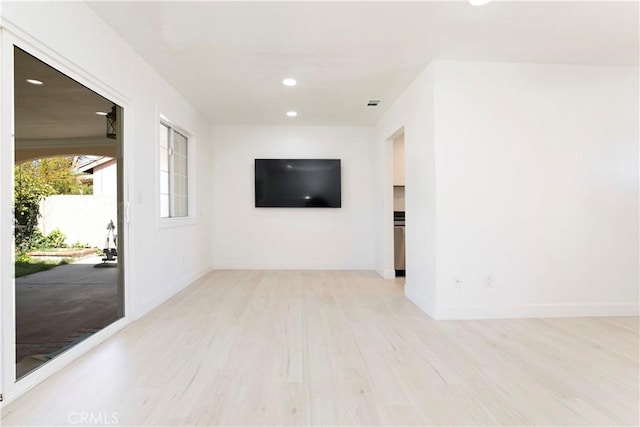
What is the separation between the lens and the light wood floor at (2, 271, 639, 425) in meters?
1.64

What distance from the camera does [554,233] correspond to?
3.22m

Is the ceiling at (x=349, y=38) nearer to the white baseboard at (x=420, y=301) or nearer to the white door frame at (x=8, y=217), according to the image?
the white door frame at (x=8, y=217)

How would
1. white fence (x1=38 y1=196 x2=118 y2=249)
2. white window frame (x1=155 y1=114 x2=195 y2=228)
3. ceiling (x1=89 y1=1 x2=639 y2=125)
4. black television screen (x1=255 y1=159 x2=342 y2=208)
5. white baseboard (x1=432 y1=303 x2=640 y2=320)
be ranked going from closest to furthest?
white fence (x1=38 y1=196 x2=118 y2=249)
ceiling (x1=89 y1=1 x2=639 y2=125)
white baseboard (x1=432 y1=303 x2=640 y2=320)
white window frame (x1=155 y1=114 x2=195 y2=228)
black television screen (x1=255 y1=159 x2=342 y2=208)

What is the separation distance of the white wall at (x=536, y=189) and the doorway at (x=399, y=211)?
1.83 metres

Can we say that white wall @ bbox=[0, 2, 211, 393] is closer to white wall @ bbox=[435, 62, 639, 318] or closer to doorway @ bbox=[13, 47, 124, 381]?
doorway @ bbox=[13, 47, 124, 381]

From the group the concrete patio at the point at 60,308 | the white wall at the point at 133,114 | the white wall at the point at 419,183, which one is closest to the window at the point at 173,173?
the white wall at the point at 133,114

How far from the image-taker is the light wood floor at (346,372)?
164 cm

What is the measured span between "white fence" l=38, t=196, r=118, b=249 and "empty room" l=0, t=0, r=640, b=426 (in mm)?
17

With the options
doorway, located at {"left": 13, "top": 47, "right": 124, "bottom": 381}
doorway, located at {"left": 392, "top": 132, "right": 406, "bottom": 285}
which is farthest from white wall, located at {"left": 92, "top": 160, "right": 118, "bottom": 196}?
doorway, located at {"left": 392, "top": 132, "right": 406, "bottom": 285}

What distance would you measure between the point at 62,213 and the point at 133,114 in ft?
3.96

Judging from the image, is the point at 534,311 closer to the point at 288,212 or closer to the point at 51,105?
the point at 288,212

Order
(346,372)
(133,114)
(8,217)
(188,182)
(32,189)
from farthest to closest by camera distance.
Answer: (188,182), (133,114), (346,372), (32,189), (8,217)

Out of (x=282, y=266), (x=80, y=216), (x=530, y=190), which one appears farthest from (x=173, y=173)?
(x=530, y=190)

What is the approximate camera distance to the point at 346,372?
2057 millimetres
